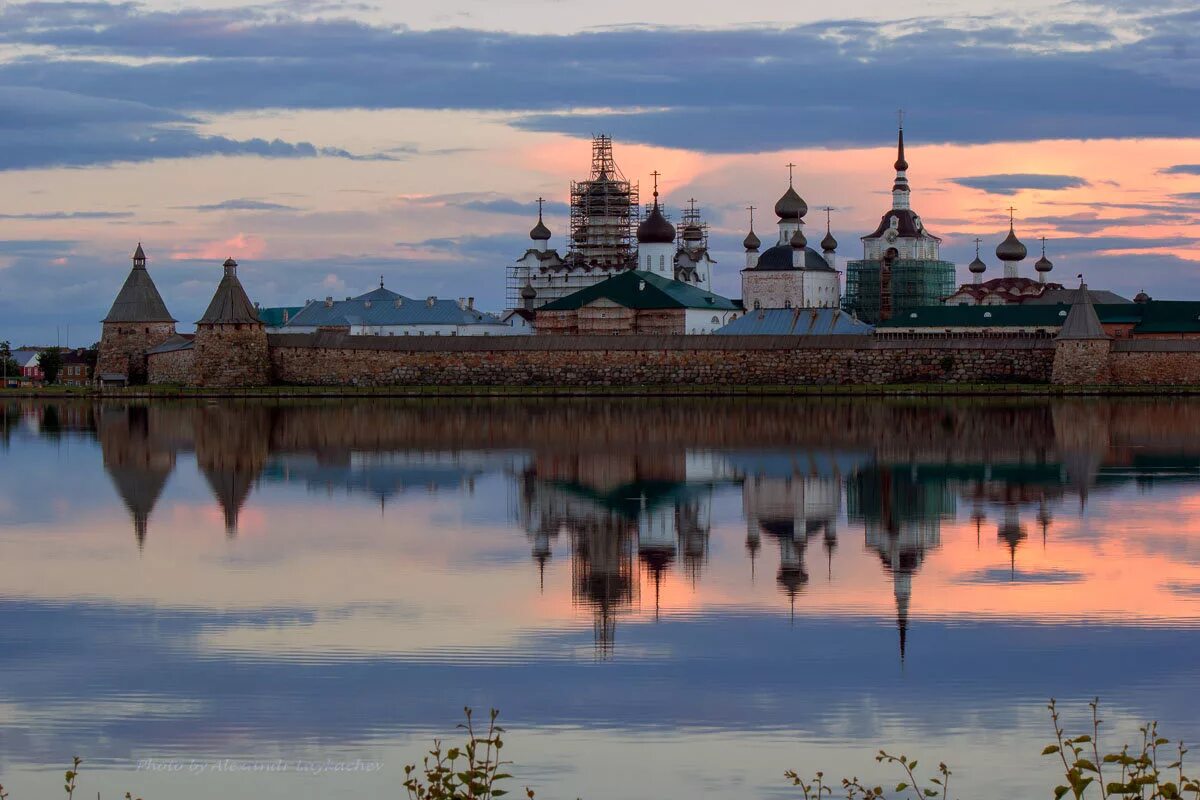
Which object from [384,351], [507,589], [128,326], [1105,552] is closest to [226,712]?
[507,589]

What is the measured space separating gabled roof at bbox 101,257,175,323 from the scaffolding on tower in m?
12.9

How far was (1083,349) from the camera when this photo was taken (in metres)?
34.6

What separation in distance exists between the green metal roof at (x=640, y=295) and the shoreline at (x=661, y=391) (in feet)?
23.0

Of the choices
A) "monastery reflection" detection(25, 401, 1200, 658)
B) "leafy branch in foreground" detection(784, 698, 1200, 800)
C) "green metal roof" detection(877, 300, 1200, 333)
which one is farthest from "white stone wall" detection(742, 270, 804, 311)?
"leafy branch in foreground" detection(784, 698, 1200, 800)

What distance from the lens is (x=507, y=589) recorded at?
33.0 feet

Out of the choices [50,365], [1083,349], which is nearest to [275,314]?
[50,365]

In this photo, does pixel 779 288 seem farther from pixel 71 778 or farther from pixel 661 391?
pixel 71 778

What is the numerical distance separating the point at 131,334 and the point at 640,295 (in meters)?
12.5

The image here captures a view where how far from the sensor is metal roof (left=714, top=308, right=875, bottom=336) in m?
40.5

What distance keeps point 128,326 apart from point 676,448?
80.3ft

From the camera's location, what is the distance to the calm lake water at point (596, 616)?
6531 millimetres

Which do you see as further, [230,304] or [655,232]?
[655,232]

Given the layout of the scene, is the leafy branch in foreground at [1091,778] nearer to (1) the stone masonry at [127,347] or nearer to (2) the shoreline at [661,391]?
(2) the shoreline at [661,391]

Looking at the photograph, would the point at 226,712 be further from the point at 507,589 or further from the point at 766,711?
the point at 507,589
